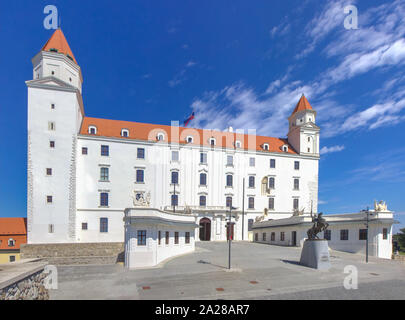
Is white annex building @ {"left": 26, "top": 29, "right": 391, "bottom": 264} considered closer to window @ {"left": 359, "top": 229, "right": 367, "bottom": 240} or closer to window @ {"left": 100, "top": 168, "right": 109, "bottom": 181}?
window @ {"left": 100, "top": 168, "right": 109, "bottom": 181}

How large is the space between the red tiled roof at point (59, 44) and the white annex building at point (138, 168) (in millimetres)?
167

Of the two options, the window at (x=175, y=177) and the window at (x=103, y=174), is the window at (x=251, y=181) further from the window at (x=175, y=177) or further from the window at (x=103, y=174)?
the window at (x=103, y=174)

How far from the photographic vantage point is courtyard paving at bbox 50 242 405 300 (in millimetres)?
10547

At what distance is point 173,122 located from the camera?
42562mm

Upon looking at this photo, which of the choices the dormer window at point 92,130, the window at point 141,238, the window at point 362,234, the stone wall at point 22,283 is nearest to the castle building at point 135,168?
the dormer window at point 92,130

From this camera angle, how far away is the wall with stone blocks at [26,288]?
256 inches

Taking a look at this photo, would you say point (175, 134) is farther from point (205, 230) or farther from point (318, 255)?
point (318, 255)

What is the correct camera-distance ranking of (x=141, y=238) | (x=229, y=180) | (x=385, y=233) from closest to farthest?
1. (x=141, y=238)
2. (x=385, y=233)
3. (x=229, y=180)

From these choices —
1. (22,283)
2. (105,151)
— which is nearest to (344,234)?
(22,283)

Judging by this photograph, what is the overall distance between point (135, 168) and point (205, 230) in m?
15.0

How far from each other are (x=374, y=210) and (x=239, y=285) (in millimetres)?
21667

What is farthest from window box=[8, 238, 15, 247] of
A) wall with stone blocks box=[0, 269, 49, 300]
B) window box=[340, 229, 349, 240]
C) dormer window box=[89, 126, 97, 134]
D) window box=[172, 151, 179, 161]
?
window box=[340, 229, 349, 240]

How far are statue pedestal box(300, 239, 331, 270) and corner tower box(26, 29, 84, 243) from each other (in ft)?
97.0

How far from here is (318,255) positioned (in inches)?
621
